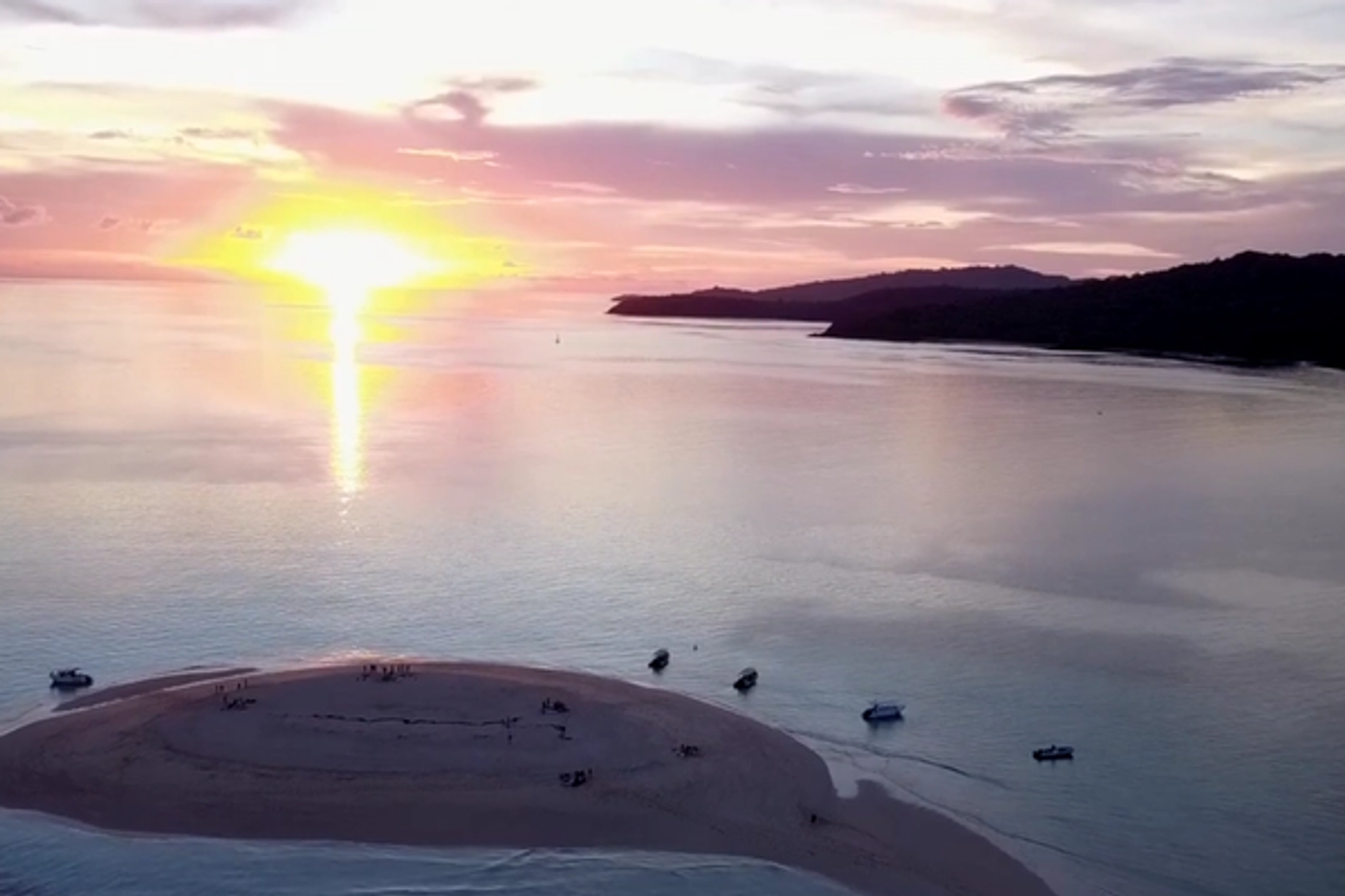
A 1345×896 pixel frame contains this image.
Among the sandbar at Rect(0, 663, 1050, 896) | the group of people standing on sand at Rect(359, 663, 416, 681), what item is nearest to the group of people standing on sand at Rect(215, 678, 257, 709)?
the sandbar at Rect(0, 663, 1050, 896)

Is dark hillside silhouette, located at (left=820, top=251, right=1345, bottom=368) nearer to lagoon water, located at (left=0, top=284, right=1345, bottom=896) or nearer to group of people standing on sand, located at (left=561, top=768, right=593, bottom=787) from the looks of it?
lagoon water, located at (left=0, top=284, right=1345, bottom=896)

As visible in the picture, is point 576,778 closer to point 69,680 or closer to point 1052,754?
point 1052,754

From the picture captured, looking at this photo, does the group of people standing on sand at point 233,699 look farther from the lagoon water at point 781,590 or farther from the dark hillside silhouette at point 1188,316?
the dark hillside silhouette at point 1188,316

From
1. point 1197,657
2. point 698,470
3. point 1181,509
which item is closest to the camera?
point 1197,657

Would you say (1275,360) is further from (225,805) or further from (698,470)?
(225,805)

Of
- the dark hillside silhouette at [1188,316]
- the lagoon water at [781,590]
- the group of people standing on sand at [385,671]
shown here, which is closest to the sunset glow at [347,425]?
the lagoon water at [781,590]

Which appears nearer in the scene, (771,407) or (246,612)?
(246,612)

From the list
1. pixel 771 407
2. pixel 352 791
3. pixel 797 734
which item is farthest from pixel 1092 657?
pixel 771 407
